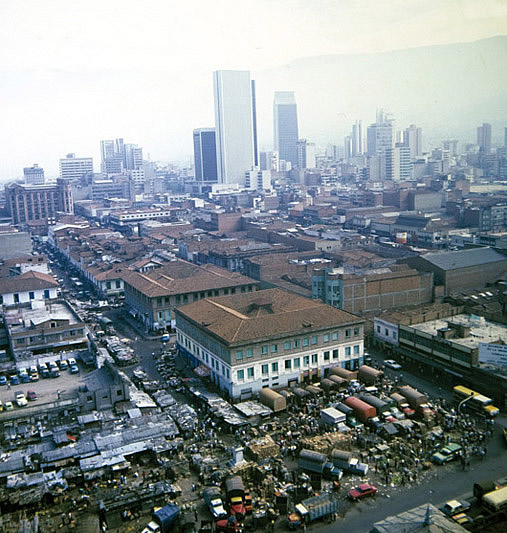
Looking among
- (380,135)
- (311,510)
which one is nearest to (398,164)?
(380,135)

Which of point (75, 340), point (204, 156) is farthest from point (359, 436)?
point (204, 156)

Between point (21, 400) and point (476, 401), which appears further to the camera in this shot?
point (21, 400)

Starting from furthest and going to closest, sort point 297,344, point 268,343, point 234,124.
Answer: point 234,124 < point 297,344 < point 268,343

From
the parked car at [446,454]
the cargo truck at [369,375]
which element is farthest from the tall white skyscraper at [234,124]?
the parked car at [446,454]

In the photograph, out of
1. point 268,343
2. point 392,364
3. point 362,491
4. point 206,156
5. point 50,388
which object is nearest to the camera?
point 362,491

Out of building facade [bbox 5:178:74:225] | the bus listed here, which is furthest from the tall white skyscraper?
the bus

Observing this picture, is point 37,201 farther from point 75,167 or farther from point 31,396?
point 31,396
